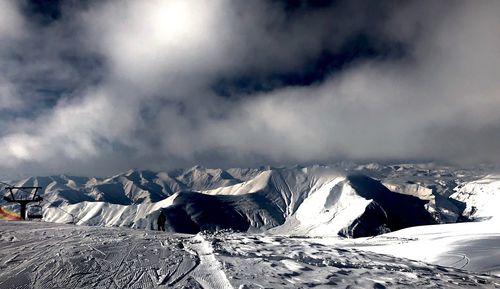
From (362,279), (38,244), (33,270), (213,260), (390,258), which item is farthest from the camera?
(390,258)

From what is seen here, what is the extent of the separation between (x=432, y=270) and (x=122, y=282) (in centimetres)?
1263

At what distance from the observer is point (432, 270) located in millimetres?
14234

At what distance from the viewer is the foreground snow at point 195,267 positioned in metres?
10.8

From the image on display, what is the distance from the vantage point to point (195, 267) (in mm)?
12578

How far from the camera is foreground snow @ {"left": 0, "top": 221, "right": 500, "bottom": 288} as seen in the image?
35.3ft

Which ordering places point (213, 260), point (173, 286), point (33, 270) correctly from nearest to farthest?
point (173, 286) < point (33, 270) < point (213, 260)

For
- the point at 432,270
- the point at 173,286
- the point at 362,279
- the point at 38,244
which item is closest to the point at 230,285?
the point at 173,286

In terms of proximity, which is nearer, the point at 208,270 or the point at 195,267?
the point at 208,270

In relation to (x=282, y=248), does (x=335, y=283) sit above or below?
above

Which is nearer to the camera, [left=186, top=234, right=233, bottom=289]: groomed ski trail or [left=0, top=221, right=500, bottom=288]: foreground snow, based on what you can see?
[left=186, top=234, right=233, bottom=289]: groomed ski trail

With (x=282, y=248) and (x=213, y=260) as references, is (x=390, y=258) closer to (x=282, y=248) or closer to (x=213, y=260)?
(x=282, y=248)

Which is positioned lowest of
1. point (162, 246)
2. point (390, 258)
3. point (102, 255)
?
point (390, 258)

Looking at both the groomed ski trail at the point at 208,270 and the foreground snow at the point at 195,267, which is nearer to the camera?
the groomed ski trail at the point at 208,270

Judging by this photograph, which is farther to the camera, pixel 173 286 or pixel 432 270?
pixel 432 270
